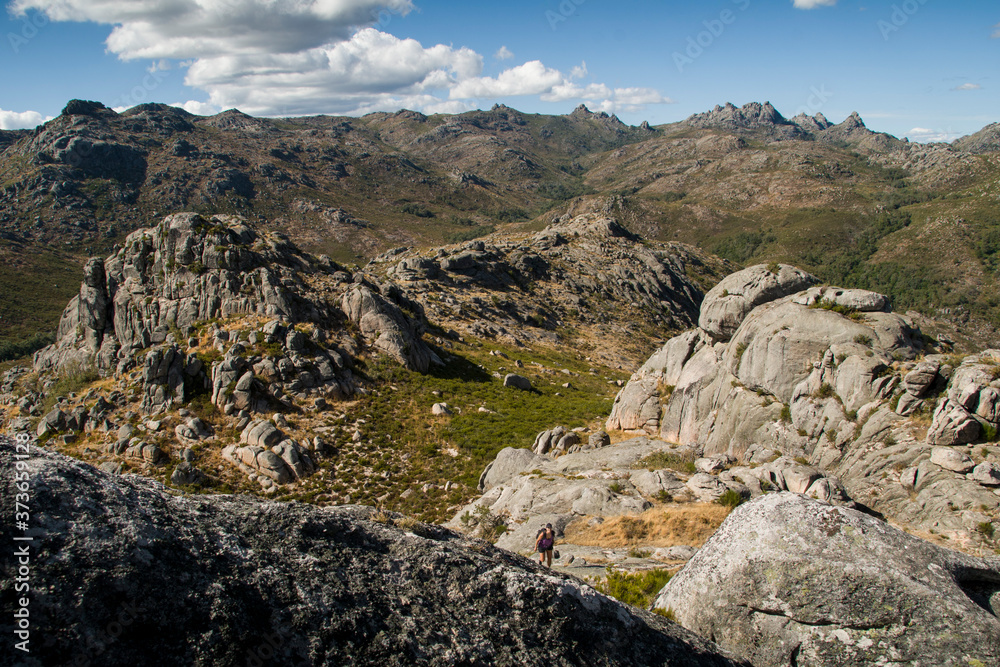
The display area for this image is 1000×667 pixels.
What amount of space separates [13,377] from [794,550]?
6277 cm

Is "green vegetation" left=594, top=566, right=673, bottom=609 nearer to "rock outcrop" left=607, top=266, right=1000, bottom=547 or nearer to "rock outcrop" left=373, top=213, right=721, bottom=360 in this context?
"rock outcrop" left=607, top=266, right=1000, bottom=547

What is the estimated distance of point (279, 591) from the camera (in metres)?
5.21

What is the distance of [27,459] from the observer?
4887 millimetres

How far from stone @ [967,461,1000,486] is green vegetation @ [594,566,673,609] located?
45.2 ft

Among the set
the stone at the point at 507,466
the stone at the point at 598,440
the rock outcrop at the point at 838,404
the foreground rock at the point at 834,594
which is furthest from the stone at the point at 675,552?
the stone at the point at 598,440

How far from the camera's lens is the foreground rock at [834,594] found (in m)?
7.41

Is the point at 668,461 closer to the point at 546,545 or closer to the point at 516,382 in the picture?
the point at 546,545

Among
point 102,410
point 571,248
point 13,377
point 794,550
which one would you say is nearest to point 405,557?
point 794,550

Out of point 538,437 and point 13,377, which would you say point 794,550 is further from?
point 13,377

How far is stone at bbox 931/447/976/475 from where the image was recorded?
18359 mm

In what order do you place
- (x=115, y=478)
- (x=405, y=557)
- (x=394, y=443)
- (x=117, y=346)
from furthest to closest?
(x=117, y=346) < (x=394, y=443) < (x=405, y=557) < (x=115, y=478)

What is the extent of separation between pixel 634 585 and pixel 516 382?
127 ft

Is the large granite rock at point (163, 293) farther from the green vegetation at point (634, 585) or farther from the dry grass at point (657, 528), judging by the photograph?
the green vegetation at point (634, 585)

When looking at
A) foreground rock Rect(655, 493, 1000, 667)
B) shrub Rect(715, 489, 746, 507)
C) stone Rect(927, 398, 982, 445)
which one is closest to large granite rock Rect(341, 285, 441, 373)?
shrub Rect(715, 489, 746, 507)
